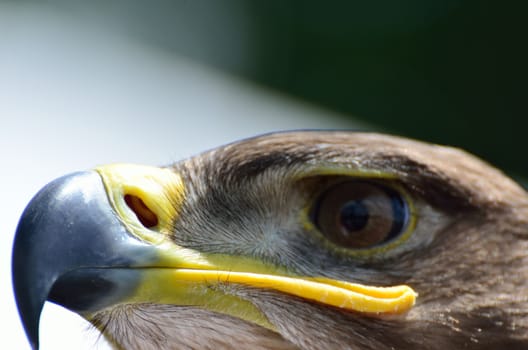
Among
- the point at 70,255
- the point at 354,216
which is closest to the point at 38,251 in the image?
the point at 70,255

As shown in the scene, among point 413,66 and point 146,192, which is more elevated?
point 413,66

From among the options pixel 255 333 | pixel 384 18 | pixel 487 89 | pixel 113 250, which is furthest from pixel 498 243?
pixel 384 18

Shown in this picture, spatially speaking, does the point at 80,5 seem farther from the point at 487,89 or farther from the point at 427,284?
the point at 427,284

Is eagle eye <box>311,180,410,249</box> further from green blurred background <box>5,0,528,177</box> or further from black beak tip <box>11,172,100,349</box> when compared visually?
green blurred background <box>5,0,528,177</box>

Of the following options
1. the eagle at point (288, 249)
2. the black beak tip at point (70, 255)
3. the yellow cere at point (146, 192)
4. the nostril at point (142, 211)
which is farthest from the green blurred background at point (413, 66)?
the black beak tip at point (70, 255)

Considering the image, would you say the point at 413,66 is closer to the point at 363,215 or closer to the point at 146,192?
the point at 363,215

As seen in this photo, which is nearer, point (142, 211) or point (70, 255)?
point (70, 255)
